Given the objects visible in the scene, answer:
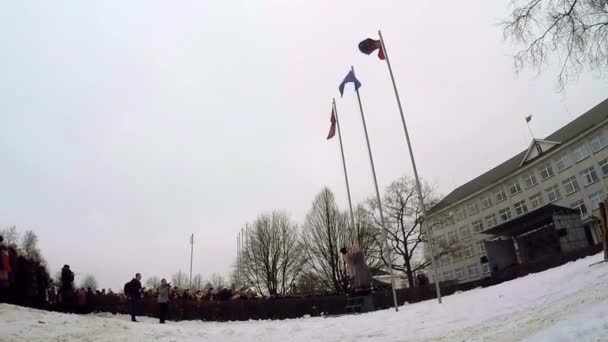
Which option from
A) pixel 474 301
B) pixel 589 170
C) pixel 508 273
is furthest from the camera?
pixel 589 170

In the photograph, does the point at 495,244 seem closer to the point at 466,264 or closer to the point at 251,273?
the point at 251,273

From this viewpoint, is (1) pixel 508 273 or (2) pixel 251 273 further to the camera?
(2) pixel 251 273

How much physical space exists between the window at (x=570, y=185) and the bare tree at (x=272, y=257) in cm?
3349

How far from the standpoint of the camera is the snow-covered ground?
755 centimetres

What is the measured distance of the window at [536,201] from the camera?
51.4 meters

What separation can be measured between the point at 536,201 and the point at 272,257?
1451 inches

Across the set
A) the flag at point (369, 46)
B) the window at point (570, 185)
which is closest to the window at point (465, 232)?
the window at point (570, 185)

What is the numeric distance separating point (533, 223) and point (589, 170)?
21722 mm

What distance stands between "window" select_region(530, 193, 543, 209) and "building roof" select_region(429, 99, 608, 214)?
16.9 feet

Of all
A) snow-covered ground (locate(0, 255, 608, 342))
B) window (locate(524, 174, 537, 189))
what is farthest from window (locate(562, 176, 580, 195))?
snow-covered ground (locate(0, 255, 608, 342))

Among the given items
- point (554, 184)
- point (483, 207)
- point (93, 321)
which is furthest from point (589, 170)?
point (93, 321)

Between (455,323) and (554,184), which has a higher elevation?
(554,184)

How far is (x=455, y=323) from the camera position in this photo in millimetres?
10016

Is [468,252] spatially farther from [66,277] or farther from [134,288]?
[66,277]
